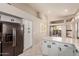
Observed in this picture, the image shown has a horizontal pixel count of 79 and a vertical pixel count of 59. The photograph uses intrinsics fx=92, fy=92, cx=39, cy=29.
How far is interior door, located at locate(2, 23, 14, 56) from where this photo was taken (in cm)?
273

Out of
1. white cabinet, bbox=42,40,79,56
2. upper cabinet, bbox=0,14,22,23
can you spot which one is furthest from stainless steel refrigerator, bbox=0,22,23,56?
white cabinet, bbox=42,40,79,56

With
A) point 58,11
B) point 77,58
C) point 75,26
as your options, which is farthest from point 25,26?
point 77,58

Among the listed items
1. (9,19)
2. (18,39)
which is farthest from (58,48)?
(9,19)

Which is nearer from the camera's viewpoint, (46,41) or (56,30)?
(46,41)

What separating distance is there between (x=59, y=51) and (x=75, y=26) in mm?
1840

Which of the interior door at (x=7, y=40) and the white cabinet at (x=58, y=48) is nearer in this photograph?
the white cabinet at (x=58, y=48)

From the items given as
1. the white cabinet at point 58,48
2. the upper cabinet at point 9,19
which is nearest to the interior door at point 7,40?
the upper cabinet at point 9,19

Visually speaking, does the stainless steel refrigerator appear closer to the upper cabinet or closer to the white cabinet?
the upper cabinet

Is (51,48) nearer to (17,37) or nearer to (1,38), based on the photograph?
(17,37)

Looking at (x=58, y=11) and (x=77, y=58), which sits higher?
(x=58, y=11)

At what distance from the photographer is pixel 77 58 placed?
1416 mm

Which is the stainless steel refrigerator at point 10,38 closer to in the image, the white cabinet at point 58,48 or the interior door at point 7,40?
the interior door at point 7,40

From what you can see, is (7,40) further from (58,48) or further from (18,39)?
(58,48)

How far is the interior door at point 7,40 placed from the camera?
2732 millimetres
